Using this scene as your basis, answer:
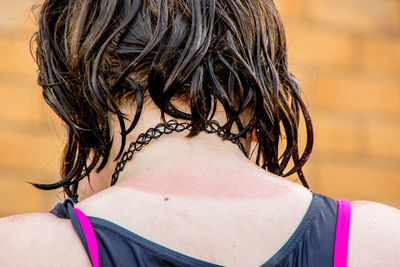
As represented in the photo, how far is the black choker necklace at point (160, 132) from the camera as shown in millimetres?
1224

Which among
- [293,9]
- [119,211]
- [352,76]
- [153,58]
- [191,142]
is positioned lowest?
[119,211]

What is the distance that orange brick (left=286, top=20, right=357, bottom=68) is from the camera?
2.88m

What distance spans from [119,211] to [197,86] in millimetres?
278

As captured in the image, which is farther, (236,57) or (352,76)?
(352,76)

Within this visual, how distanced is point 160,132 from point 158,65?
0.12 meters

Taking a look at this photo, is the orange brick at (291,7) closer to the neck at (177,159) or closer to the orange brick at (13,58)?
the orange brick at (13,58)

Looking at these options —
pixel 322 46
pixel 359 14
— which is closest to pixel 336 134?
pixel 322 46

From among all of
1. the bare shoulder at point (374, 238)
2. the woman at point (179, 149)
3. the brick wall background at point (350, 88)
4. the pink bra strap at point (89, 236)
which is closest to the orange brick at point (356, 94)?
the brick wall background at point (350, 88)

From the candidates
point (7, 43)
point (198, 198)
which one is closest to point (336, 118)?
point (7, 43)

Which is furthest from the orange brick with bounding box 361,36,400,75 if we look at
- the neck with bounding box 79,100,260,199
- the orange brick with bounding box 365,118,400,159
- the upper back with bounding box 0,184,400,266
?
the upper back with bounding box 0,184,400,266

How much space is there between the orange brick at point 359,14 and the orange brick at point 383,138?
1.27 feet

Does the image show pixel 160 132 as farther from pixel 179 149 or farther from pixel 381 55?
pixel 381 55

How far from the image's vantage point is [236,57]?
1.27m

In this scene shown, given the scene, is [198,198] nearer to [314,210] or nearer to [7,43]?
[314,210]
